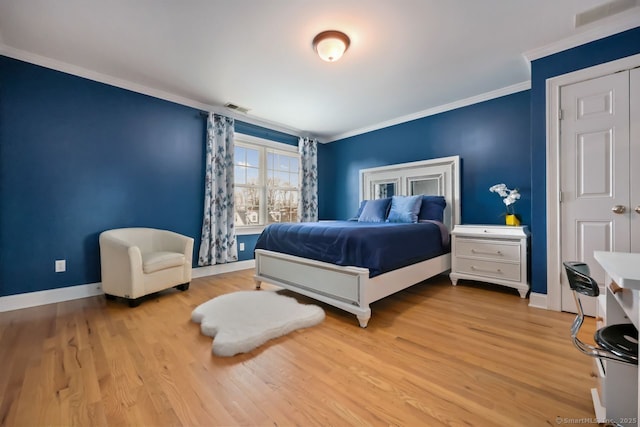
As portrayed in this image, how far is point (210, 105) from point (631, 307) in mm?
4351

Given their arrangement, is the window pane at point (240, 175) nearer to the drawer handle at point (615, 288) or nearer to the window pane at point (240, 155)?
the window pane at point (240, 155)

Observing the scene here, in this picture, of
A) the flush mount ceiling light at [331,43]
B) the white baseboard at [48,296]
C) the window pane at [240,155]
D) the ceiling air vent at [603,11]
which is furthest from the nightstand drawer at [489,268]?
the white baseboard at [48,296]

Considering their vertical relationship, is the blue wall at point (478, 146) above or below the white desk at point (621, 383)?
above

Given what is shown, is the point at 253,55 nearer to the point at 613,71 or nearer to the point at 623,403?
the point at 613,71

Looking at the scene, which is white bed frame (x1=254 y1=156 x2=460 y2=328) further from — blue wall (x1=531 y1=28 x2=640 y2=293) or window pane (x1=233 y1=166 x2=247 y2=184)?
window pane (x1=233 y1=166 x2=247 y2=184)

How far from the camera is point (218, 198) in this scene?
12.3 feet

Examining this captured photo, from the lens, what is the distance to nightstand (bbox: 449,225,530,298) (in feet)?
8.83

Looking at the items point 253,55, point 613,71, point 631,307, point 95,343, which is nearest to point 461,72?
point 613,71

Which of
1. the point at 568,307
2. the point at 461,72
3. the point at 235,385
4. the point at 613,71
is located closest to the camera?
the point at 235,385

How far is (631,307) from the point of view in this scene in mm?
851

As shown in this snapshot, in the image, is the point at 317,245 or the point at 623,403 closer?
the point at 623,403

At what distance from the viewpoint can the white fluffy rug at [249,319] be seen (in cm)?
173

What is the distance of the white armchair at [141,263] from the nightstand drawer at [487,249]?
10.8 feet

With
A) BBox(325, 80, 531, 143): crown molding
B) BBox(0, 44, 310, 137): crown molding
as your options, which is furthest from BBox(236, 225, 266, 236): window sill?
BBox(325, 80, 531, 143): crown molding
